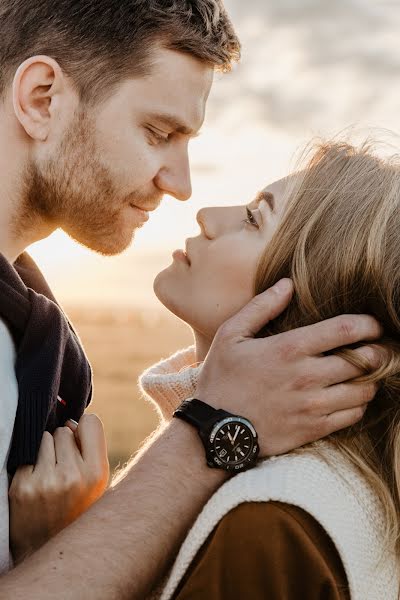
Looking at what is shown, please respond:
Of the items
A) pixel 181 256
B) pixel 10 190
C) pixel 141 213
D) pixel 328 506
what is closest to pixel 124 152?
pixel 141 213

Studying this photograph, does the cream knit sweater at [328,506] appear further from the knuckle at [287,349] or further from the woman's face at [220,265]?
the woman's face at [220,265]

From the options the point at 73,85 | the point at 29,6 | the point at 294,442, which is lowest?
the point at 294,442

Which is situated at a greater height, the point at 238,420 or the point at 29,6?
the point at 29,6

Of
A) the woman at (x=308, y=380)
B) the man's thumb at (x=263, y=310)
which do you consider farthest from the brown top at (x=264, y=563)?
the man's thumb at (x=263, y=310)

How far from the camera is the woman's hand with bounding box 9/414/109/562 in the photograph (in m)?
2.13

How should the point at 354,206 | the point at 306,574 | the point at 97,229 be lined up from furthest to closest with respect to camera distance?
the point at 97,229, the point at 354,206, the point at 306,574

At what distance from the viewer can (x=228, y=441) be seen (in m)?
2.03

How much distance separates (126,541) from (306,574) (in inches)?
18.1

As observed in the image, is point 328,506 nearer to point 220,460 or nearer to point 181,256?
point 220,460

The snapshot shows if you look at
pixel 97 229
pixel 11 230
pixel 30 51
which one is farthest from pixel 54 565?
pixel 30 51

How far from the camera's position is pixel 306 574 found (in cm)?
181

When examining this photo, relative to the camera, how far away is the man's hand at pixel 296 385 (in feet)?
6.93

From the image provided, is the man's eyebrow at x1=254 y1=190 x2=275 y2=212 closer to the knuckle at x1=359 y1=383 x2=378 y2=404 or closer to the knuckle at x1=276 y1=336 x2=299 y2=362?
the knuckle at x1=276 y1=336 x2=299 y2=362

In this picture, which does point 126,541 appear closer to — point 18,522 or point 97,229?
point 18,522
